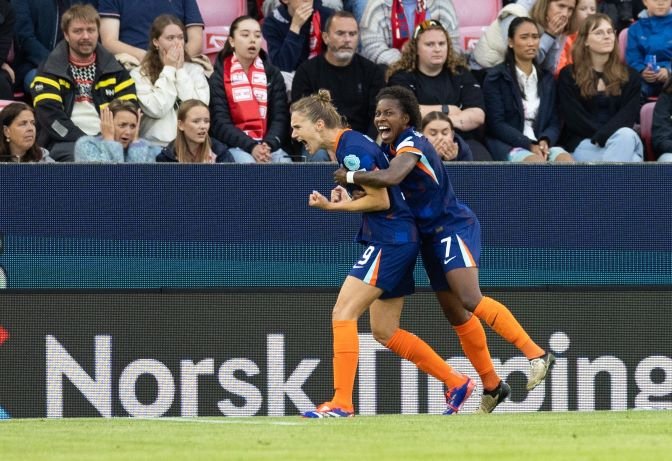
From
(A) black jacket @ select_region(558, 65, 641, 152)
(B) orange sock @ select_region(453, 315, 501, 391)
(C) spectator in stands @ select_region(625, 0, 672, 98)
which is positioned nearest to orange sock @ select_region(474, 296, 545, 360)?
(B) orange sock @ select_region(453, 315, 501, 391)

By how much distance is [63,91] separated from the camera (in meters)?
11.4

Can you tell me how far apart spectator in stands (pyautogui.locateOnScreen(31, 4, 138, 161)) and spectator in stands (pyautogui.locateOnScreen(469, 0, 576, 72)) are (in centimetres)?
303

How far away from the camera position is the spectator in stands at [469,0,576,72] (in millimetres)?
12539

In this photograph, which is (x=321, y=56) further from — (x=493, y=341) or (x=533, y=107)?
(x=493, y=341)

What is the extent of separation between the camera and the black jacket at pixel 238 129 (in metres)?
11.5

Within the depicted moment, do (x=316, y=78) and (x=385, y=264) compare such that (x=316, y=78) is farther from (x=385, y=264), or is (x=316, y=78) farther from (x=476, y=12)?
(x=385, y=264)

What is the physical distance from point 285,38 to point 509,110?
6.67ft

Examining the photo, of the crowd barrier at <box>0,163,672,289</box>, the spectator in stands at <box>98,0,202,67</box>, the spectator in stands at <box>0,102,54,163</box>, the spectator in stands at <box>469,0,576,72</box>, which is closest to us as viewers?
the crowd barrier at <box>0,163,672,289</box>

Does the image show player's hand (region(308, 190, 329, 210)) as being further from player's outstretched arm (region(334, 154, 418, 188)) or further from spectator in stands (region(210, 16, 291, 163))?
spectator in stands (region(210, 16, 291, 163))

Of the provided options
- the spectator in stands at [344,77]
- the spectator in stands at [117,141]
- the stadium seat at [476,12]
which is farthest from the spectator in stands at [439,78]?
the spectator in stands at [117,141]

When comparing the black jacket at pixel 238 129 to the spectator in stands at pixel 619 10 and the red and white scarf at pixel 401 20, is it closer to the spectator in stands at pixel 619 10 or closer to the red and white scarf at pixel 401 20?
the red and white scarf at pixel 401 20

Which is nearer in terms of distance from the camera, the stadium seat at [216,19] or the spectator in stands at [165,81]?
the spectator in stands at [165,81]

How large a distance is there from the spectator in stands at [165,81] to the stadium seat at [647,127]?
346cm

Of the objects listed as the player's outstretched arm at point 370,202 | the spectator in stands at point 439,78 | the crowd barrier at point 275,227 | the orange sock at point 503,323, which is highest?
the spectator in stands at point 439,78
